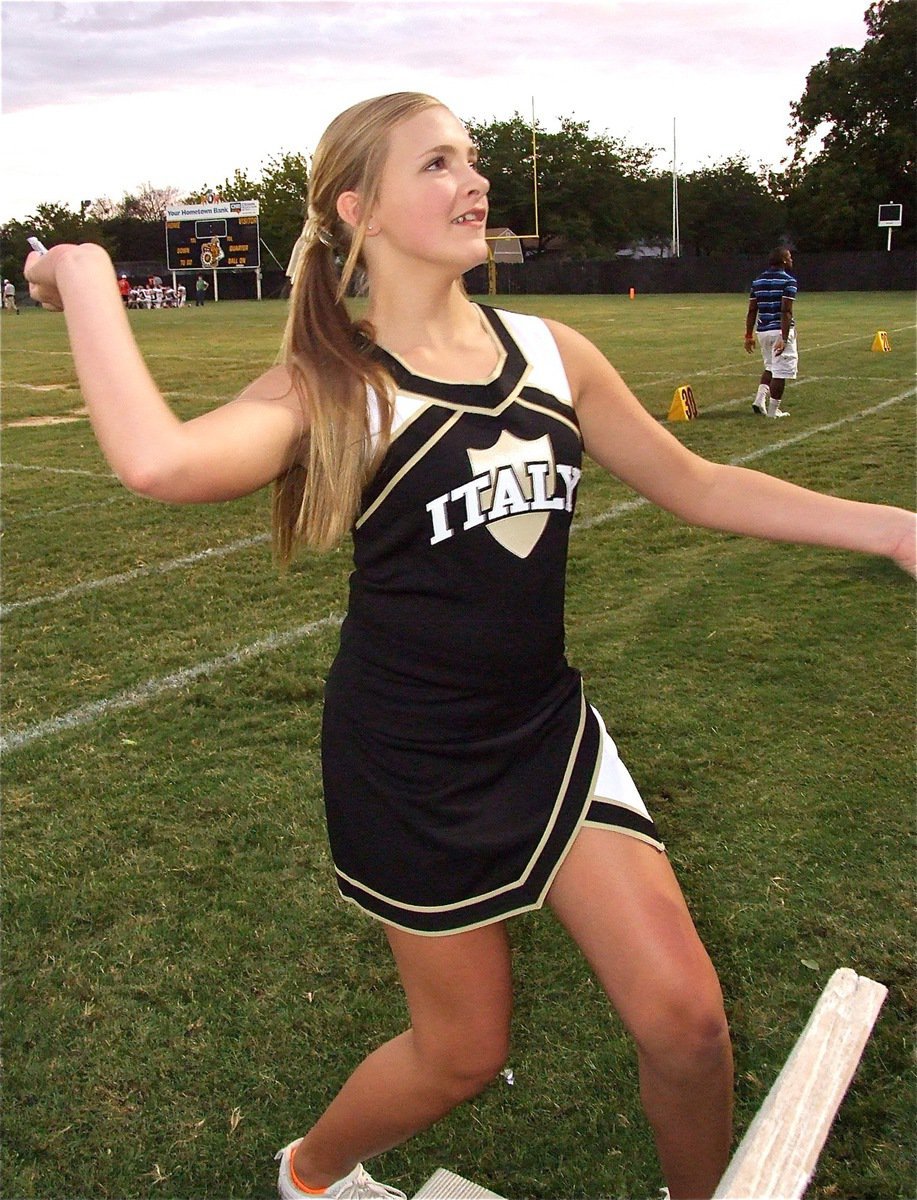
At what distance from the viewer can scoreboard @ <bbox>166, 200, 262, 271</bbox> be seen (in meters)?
55.2

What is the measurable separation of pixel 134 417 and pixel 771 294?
1255 cm

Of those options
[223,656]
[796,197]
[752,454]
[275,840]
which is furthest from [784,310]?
[796,197]

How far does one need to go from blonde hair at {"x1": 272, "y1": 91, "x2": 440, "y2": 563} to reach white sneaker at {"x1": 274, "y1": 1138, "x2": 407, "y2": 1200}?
128 centimetres

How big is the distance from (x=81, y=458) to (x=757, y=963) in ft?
29.5

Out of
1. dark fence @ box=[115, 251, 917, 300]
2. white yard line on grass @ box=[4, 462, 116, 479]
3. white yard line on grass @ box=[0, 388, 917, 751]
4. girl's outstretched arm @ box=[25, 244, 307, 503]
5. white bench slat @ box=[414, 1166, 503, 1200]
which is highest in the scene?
dark fence @ box=[115, 251, 917, 300]

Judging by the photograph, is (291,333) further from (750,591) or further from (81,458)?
(81,458)

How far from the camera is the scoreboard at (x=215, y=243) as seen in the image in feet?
181

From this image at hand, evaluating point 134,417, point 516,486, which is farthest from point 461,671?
point 134,417

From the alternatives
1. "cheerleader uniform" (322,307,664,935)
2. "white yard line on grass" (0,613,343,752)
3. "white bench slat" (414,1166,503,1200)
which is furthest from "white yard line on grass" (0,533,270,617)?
"cheerleader uniform" (322,307,664,935)

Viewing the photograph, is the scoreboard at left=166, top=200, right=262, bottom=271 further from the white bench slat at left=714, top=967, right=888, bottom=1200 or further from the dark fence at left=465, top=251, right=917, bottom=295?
the white bench slat at left=714, top=967, right=888, bottom=1200

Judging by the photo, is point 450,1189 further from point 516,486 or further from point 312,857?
point 516,486

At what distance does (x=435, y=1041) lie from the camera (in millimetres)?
2062

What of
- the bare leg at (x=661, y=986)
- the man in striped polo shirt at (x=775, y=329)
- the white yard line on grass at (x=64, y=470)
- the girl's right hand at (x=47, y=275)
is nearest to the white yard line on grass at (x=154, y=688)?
the girl's right hand at (x=47, y=275)

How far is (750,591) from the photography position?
634 cm
